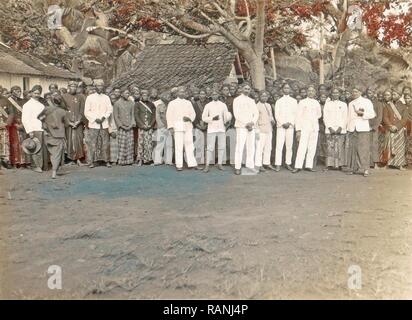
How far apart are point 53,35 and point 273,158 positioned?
153 inches

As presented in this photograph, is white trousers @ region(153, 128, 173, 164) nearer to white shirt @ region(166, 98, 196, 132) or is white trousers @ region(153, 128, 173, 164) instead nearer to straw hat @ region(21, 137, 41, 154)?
white shirt @ region(166, 98, 196, 132)

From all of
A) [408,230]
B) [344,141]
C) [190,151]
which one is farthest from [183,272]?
[344,141]


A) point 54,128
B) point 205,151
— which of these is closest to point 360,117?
point 205,151

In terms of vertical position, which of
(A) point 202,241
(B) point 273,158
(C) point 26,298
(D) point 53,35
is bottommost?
(C) point 26,298

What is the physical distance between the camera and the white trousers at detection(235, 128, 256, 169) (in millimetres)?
8398

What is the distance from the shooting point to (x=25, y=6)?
708 cm

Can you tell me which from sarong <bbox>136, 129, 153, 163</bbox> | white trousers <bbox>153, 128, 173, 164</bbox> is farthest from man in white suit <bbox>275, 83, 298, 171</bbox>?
sarong <bbox>136, 129, 153, 163</bbox>

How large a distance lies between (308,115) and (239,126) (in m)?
1.18

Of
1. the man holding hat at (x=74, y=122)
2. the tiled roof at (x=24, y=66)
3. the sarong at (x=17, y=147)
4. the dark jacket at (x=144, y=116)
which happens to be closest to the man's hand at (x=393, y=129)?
the dark jacket at (x=144, y=116)

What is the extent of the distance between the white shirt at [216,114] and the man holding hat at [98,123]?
1554 millimetres

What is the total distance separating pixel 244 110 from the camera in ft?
28.5

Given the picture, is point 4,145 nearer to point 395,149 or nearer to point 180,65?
point 180,65

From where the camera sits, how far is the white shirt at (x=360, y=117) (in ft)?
28.7

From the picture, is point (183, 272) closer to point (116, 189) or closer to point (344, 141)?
point (116, 189)
